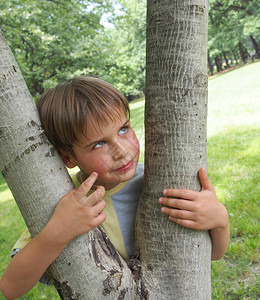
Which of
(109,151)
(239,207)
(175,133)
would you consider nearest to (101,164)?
(109,151)

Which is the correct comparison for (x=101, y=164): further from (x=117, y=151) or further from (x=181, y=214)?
(x=181, y=214)

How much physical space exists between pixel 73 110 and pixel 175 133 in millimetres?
485

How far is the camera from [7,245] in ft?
16.0

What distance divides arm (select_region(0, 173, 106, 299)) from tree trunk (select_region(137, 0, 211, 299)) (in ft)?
0.85

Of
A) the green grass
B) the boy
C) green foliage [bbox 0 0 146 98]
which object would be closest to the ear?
the boy

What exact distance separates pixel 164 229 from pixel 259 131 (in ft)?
20.6

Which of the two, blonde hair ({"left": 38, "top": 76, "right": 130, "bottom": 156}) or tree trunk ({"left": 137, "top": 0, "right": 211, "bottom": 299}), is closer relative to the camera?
tree trunk ({"left": 137, "top": 0, "right": 211, "bottom": 299})

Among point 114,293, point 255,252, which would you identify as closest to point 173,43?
point 114,293

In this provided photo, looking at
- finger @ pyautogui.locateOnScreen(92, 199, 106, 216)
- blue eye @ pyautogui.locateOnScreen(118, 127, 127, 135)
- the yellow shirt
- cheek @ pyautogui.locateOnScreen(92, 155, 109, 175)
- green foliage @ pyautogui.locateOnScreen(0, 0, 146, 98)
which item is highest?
green foliage @ pyautogui.locateOnScreen(0, 0, 146, 98)

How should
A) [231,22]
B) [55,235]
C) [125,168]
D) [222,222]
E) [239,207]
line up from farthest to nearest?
1. [231,22]
2. [239,207]
3. [125,168]
4. [222,222]
5. [55,235]

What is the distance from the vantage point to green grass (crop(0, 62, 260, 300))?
8.98ft

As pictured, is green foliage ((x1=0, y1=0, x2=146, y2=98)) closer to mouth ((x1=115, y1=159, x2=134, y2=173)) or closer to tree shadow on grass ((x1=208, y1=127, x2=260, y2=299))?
tree shadow on grass ((x1=208, y1=127, x2=260, y2=299))

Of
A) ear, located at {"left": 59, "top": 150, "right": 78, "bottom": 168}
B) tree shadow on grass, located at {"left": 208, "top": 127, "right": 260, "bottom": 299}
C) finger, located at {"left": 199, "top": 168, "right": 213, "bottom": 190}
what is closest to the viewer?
finger, located at {"left": 199, "top": 168, "right": 213, "bottom": 190}

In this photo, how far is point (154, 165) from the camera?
1.19 metres
